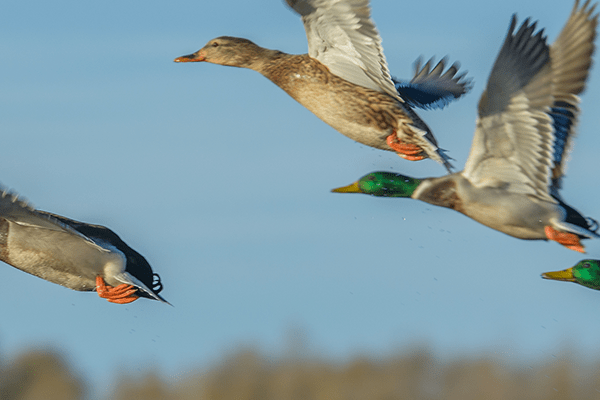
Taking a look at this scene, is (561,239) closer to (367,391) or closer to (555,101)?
(555,101)

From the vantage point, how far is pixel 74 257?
26.3 feet

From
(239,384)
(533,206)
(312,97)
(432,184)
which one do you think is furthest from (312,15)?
(239,384)

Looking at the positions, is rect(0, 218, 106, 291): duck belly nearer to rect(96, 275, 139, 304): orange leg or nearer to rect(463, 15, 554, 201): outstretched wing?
rect(96, 275, 139, 304): orange leg

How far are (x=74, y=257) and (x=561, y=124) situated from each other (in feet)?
12.8

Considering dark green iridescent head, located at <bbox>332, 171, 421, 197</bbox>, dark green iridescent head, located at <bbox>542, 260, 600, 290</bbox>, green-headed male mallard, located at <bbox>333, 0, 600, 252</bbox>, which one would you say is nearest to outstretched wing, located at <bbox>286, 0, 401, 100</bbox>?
dark green iridescent head, located at <bbox>332, 171, 421, 197</bbox>

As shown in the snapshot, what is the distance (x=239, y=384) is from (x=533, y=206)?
42577 mm

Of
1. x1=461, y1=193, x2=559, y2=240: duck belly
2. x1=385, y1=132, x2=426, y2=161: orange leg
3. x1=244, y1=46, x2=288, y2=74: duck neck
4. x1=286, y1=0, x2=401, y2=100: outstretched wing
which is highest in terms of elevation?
x1=286, y1=0, x2=401, y2=100: outstretched wing

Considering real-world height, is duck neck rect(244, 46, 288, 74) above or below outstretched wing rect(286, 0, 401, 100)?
below

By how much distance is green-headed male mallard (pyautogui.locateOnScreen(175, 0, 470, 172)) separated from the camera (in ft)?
28.6

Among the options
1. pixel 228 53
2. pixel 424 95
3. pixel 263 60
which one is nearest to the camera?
pixel 263 60

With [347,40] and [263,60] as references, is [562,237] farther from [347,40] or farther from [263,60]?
[263,60]

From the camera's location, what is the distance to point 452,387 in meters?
58.2

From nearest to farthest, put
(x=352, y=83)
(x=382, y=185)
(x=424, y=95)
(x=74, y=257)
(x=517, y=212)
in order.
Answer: (x=517, y=212), (x=74, y=257), (x=352, y=83), (x=382, y=185), (x=424, y=95)

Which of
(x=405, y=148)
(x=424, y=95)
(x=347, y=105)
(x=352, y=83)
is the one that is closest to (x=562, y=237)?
(x=405, y=148)
